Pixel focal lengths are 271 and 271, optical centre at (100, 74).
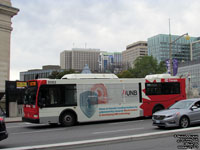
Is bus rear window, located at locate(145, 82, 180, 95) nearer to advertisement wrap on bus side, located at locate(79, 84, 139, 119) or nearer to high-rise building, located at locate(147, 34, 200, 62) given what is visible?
advertisement wrap on bus side, located at locate(79, 84, 139, 119)

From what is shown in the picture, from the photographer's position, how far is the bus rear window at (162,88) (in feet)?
66.4

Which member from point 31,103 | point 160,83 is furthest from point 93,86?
point 160,83

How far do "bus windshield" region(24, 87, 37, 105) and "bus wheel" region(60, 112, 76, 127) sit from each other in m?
2.06

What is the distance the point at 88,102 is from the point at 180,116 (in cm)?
665

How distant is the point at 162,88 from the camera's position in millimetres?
20719

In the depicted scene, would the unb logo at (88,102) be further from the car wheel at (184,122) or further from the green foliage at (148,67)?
the green foliage at (148,67)

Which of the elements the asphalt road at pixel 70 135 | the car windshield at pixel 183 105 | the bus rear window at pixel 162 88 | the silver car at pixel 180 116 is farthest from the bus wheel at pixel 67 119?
the car windshield at pixel 183 105

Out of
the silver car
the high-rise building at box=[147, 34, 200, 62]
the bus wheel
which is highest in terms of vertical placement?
the high-rise building at box=[147, 34, 200, 62]

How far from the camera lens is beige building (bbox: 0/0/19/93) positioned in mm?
30484

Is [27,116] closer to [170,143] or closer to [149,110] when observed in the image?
[149,110]

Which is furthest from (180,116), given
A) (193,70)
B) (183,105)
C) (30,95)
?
(193,70)

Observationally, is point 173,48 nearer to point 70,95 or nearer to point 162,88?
point 162,88

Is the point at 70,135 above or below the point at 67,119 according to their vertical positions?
below

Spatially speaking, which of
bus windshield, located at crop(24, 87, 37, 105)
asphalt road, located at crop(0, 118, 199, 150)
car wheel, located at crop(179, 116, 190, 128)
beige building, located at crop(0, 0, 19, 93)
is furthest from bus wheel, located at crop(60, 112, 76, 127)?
beige building, located at crop(0, 0, 19, 93)
